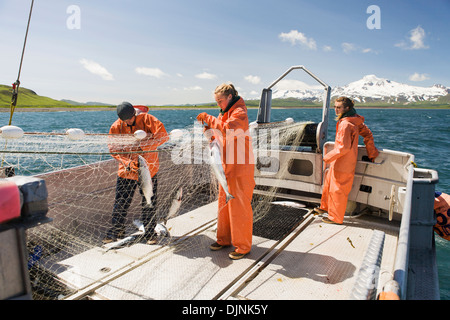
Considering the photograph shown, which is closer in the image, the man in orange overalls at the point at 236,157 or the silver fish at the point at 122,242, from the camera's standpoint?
the man in orange overalls at the point at 236,157

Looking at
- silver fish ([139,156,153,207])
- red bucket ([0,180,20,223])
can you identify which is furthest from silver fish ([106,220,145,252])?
red bucket ([0,180,20,223])

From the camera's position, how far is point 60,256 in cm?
400

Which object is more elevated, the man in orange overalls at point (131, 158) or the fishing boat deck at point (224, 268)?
the man in orange overalls at point (131, 158)

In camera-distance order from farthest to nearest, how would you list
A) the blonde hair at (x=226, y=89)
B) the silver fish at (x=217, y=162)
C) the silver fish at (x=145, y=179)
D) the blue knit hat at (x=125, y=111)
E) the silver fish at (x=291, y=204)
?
the silver fish at (x=291, y=204) → the blue knit hat at (x=125, y=111) → the silver fish at (x=145, y=179) → the blonde hair at (x=226, y=89) → the silver fish at (x=217, y=162)

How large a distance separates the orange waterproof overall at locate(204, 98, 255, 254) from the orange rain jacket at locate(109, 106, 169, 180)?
99 cm

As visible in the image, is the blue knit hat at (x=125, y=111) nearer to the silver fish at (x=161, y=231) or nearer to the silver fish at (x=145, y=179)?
the silver fish at (x=145, y=179)

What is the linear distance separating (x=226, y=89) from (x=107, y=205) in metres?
3.38

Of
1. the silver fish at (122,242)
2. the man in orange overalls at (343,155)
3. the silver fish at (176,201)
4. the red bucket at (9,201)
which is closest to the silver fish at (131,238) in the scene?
the silver fish at (122,242)

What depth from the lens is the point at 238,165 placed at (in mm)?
3590

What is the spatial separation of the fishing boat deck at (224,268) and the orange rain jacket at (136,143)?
3.62 feet

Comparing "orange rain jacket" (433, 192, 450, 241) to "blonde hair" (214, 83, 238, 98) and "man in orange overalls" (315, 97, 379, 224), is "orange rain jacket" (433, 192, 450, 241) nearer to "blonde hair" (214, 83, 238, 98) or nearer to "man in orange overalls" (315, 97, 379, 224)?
"man in orange overalls" (315, 97, 379, 224)

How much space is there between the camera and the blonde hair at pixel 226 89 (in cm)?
356

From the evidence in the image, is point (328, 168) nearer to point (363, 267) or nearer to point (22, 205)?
point (363, 267)

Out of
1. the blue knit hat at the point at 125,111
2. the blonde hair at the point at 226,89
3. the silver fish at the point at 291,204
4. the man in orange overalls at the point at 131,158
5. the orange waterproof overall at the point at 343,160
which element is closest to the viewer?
the blonde hair at the point at 226,89
